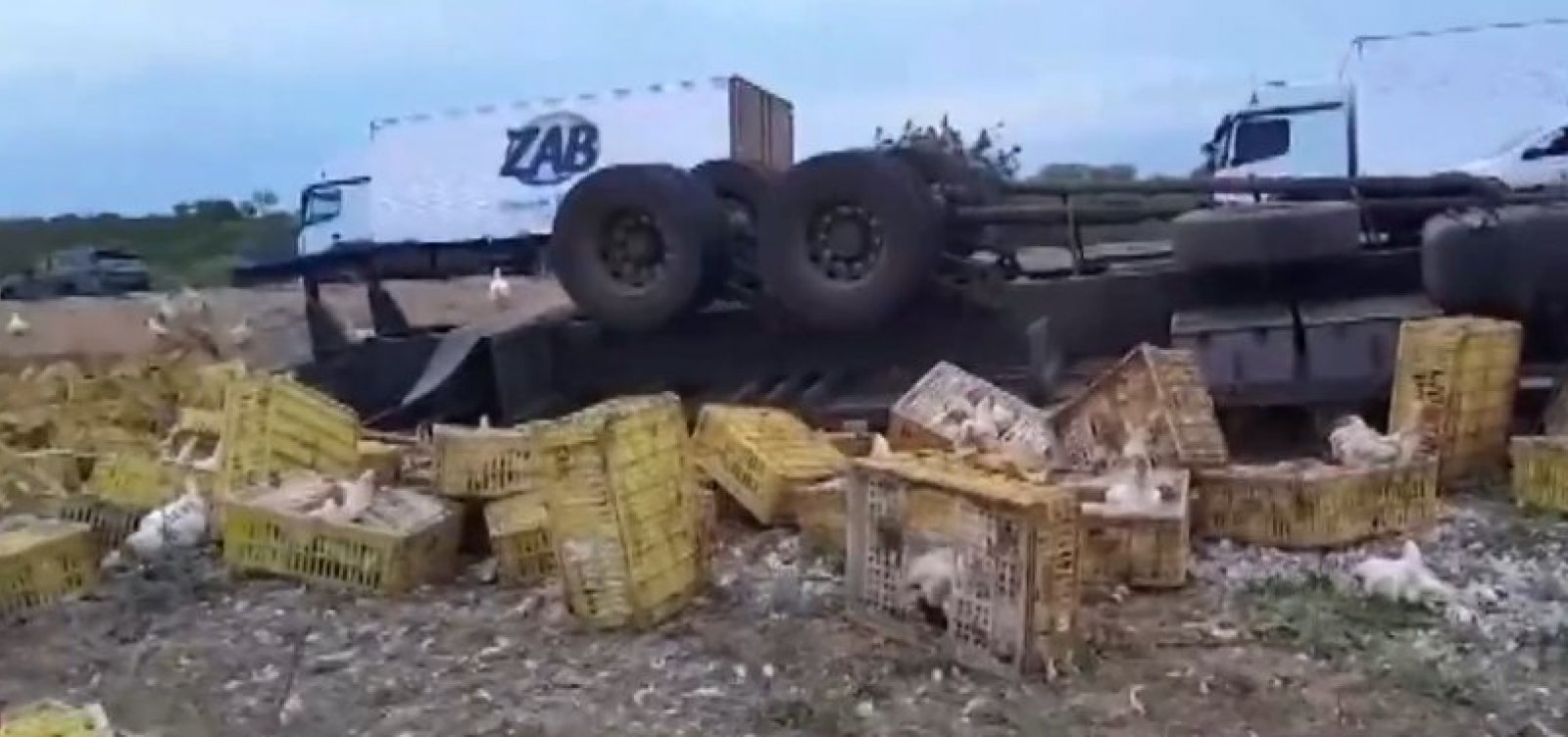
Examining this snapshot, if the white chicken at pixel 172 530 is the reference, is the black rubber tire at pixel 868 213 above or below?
above

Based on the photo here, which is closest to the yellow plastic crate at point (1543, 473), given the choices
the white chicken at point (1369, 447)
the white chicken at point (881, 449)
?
the white chicken at point (1369, 447)

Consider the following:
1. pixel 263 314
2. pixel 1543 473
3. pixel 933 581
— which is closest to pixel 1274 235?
pixel 1543 473

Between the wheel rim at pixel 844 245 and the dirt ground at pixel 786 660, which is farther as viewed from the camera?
the wheel rim at pixel 844 245

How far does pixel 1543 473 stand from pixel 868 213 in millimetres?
3393

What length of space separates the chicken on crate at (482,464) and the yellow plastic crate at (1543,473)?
11.6 ft

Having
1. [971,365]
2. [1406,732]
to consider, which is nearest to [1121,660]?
→ [1406,732]

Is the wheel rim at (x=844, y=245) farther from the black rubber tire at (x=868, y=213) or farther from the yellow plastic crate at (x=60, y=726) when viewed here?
the yellow plastic crate at (x=60, y=726)

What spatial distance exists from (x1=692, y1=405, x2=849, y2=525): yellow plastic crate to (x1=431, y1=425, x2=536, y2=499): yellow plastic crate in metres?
0.68

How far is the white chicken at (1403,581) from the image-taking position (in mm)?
6246

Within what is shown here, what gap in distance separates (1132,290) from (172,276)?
95.8ft

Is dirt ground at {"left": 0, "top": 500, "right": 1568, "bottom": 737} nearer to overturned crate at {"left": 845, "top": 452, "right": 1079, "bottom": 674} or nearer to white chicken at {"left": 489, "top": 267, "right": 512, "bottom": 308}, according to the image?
overturned crate at {"left": 845, "top": 452, "right": 1079, "bottom": 674}

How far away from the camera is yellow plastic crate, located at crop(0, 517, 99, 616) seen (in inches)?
272

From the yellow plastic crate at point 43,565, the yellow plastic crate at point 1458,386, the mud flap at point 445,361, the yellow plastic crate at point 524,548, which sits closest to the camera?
the yellow plastic crate at point 524,548

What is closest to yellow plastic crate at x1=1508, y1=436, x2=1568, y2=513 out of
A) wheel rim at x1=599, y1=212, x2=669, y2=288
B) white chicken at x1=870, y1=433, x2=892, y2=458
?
white chicken at x1=870, y1=433, x2=892, y2=458
